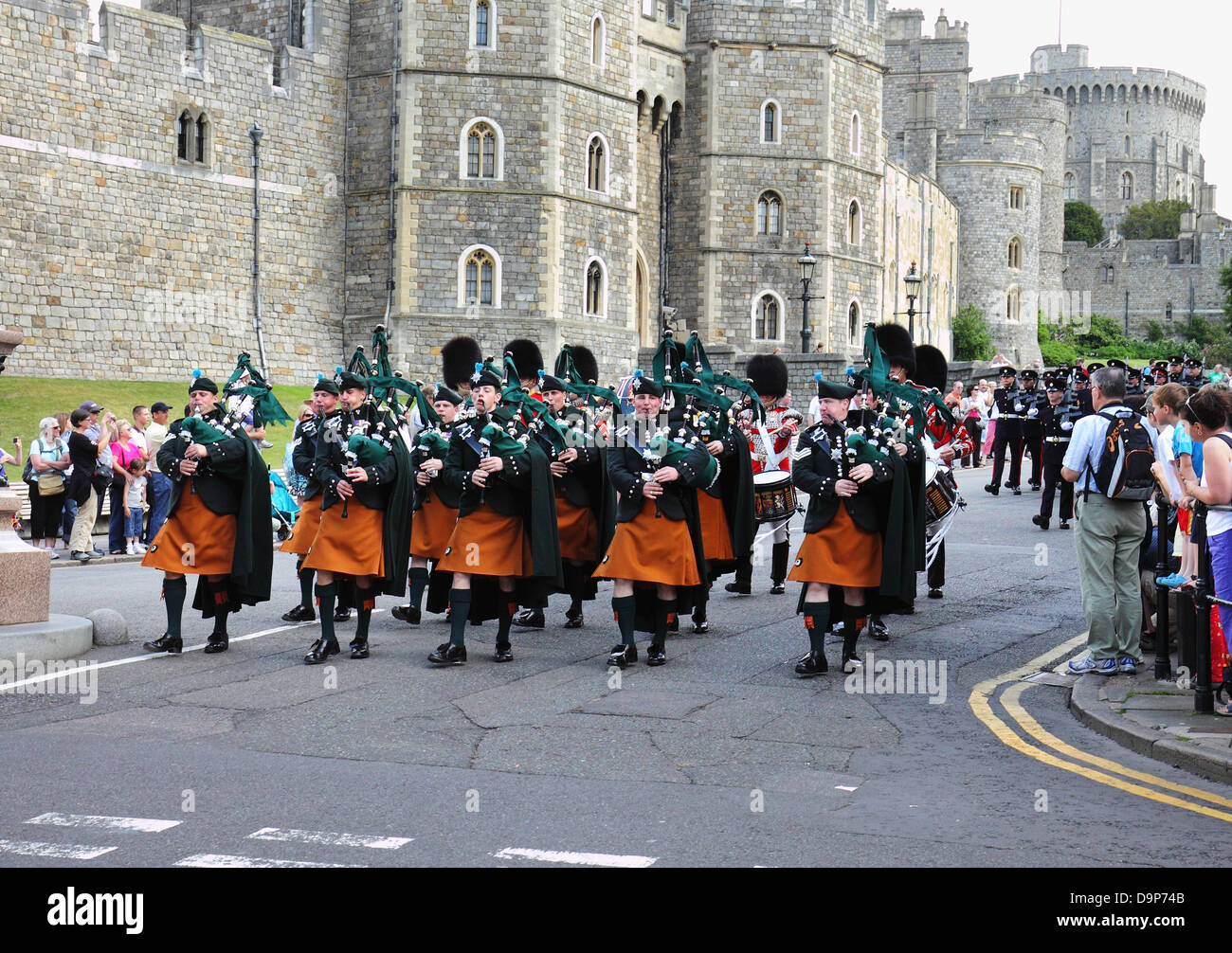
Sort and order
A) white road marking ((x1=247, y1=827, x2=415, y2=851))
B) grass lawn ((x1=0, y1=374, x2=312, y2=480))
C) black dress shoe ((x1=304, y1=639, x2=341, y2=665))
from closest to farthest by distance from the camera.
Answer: white road marking ((x1=247, y1=827, x2=415, y2=851)) < black dress shoe ((x1=304, y1=639, x2=341, y2=665)) < grass lawn ((x1=0, y1=374, x2=312, y2=480))

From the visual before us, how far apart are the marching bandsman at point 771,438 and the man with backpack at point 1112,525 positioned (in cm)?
331

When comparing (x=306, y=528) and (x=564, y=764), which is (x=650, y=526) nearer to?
(x=306, y=528)

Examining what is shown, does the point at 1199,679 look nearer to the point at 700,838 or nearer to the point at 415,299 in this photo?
the point at 700,838

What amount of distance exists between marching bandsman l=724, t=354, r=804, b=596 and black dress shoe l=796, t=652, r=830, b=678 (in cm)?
257

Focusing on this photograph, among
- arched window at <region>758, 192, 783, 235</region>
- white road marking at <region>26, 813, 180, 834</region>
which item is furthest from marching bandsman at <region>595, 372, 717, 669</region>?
arched window at <region>758, 192, 783, 235</region>

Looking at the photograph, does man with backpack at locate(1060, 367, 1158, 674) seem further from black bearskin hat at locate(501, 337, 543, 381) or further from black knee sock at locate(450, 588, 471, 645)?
black bearskin hat at locate(501, 337, 543, 381)

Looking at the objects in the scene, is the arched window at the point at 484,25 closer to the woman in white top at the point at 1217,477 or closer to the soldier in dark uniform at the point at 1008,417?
the soldier in dark uniform at the point at 1008,417

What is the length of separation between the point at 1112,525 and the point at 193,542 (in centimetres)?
624

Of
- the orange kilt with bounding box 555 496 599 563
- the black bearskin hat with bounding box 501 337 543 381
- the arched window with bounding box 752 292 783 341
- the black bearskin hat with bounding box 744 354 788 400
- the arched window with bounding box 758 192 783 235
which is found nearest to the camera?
the orange kilt with bounding box 555 496 599 563

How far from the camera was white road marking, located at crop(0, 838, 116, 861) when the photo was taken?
613 cm

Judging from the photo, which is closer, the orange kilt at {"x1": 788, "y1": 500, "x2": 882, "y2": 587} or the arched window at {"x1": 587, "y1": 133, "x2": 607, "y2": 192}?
the orange kilt at {"x1": 788, "y1": 500, "x2": 882, "y2": 587}

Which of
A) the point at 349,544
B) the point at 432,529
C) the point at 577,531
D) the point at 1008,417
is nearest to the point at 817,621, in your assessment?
the point at 577,531

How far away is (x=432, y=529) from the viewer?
12.9m

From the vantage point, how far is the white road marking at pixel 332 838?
6.33m
